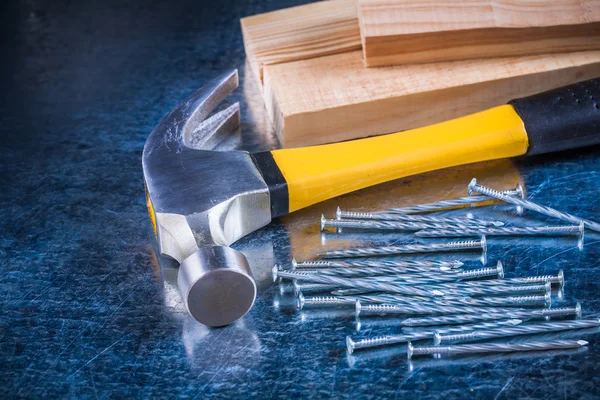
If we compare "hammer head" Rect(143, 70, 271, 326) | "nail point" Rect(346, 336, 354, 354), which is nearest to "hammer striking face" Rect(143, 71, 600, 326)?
"hammer head" Rect(143, 70, 271, 326)

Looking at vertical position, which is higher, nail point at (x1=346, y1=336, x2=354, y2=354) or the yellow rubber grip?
the yellow rubber grip

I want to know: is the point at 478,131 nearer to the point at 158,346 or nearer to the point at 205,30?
the point at 158,346

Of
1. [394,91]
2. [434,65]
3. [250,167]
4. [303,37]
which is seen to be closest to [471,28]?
[434,65]

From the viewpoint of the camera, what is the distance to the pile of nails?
1.70 metres

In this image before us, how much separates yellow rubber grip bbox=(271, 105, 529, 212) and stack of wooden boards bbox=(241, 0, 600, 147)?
222 mm

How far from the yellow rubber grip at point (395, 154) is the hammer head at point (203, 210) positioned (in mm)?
107

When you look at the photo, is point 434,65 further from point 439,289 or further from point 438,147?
point 439,289

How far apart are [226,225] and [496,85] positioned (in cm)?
94

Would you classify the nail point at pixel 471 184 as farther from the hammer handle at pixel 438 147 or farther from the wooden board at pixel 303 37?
the wooden board at pixel 303 37

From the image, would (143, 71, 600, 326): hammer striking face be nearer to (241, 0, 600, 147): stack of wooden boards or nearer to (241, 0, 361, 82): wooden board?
(241, 0, 600, 147): stack of wooden boards

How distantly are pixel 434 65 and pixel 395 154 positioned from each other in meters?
0.50

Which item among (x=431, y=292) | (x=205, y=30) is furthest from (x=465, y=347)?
(x=205, y=30)

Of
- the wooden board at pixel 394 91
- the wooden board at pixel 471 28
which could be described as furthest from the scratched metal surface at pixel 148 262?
the wooden board at pixel 471 28

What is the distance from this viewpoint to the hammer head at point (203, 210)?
169 centimetres
